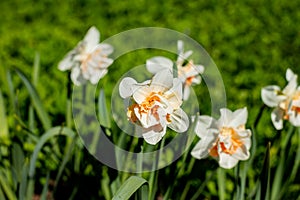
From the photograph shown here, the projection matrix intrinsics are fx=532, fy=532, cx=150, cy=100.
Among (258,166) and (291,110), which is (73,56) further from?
(258,166)

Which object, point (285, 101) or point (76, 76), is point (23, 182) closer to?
point (76, 76)

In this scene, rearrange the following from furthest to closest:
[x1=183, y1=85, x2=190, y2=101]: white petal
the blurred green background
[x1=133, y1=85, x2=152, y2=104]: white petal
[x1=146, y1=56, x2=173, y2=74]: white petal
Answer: the blurred green background < [x1=183, y1=85, x2=190, y2=101]: white petal < [x1=146, y1=56, x2=173, y2=74]: white petal < [x1=133, y1=85, x2=152, y2=104]: white petal

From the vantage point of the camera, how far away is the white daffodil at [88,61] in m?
1.89

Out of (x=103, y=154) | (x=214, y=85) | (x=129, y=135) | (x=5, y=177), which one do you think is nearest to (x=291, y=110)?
(x=129, y=135)

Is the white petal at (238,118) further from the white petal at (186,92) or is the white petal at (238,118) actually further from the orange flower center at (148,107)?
the orange flower center at (148,107)

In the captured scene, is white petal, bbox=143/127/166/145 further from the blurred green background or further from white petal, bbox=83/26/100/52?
the blurred green background

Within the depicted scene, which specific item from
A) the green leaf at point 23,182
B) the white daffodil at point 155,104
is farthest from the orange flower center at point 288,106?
the green leaf at point 23,182

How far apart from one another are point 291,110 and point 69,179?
0.93m

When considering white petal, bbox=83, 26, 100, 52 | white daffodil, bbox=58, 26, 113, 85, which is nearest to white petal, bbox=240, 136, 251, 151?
white daffodil, bbox=58, 26, 113, 85

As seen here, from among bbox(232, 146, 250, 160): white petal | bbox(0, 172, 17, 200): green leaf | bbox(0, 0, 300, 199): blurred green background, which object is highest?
bbox(0, 0, 300, 199): blurred green background

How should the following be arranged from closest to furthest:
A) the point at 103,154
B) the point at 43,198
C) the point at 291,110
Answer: the point at 291,110
the point at 43,198
the point at 103,154

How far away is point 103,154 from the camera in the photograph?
6.58ft

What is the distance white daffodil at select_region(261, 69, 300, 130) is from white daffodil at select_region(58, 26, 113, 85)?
1.84 ft

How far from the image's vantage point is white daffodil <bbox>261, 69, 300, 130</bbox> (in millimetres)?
1738
